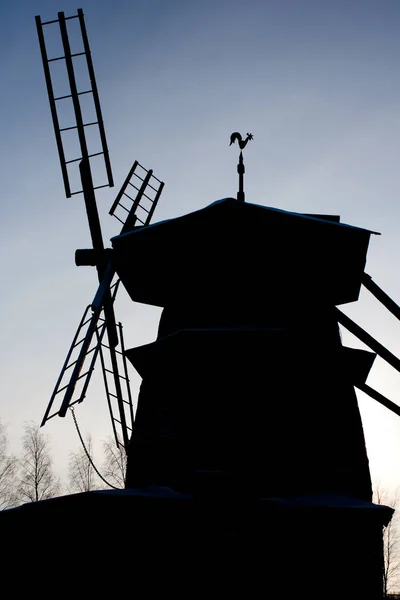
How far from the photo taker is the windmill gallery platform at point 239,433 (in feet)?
24.9

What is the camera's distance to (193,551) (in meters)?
7.64

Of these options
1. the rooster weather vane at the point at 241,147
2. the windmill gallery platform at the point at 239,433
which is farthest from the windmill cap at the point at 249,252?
the rooster weather vane at the point at 241,147

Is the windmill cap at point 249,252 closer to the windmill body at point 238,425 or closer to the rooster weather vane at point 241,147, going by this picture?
the windmill body at point 238,425

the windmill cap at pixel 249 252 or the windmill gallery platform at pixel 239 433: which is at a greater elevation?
the windmill cap at pixel 249 252

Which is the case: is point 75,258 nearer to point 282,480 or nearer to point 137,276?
point 137,276

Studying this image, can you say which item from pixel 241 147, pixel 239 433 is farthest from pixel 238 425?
pixel 241 147

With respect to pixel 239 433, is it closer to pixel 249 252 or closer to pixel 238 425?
pixel 238 425

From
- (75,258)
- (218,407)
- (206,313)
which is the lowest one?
(218,407)

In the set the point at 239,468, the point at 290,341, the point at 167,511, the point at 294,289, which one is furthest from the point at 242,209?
the point at 167,511

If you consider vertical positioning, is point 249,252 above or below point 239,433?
above

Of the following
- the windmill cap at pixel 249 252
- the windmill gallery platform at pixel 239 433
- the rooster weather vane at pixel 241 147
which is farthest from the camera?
the rooster weather vane at pixel 241 147

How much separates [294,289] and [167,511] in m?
3.41

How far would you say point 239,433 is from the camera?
330 inches

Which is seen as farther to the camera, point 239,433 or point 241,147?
point 241,147
